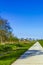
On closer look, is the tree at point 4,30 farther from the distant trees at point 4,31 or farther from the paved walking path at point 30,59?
the paved walking path at point 30,59

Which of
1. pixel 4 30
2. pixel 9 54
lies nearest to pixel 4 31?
pixel 4 30

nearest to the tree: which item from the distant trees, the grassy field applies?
the distant trees

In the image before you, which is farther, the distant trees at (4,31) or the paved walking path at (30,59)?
the distant trees at (4,31)

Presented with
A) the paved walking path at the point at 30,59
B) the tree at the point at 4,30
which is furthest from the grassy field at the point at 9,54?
the tree at the point at 4,30

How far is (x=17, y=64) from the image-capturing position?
11.3 m

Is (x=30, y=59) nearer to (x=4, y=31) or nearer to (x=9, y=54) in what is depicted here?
(x=9, y=54)

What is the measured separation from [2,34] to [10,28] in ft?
15.4

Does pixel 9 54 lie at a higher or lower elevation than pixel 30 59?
higher

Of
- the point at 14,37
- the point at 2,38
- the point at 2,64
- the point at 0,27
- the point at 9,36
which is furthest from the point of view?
the point at 14,37

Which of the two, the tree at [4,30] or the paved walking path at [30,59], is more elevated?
the tree at [4,30]

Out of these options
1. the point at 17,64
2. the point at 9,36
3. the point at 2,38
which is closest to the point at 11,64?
the point at 17,64

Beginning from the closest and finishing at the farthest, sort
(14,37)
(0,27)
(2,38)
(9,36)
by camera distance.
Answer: (0,27)
(2,38)
(9,36)
(14,37)

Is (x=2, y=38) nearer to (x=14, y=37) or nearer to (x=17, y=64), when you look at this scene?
(x=14, y=37)

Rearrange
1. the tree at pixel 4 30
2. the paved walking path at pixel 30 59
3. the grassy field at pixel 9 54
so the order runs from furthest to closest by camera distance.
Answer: the tree at pixel 4 30 → the grassy field at pixel 9 54 → the paved walking path at pixel 30 59
